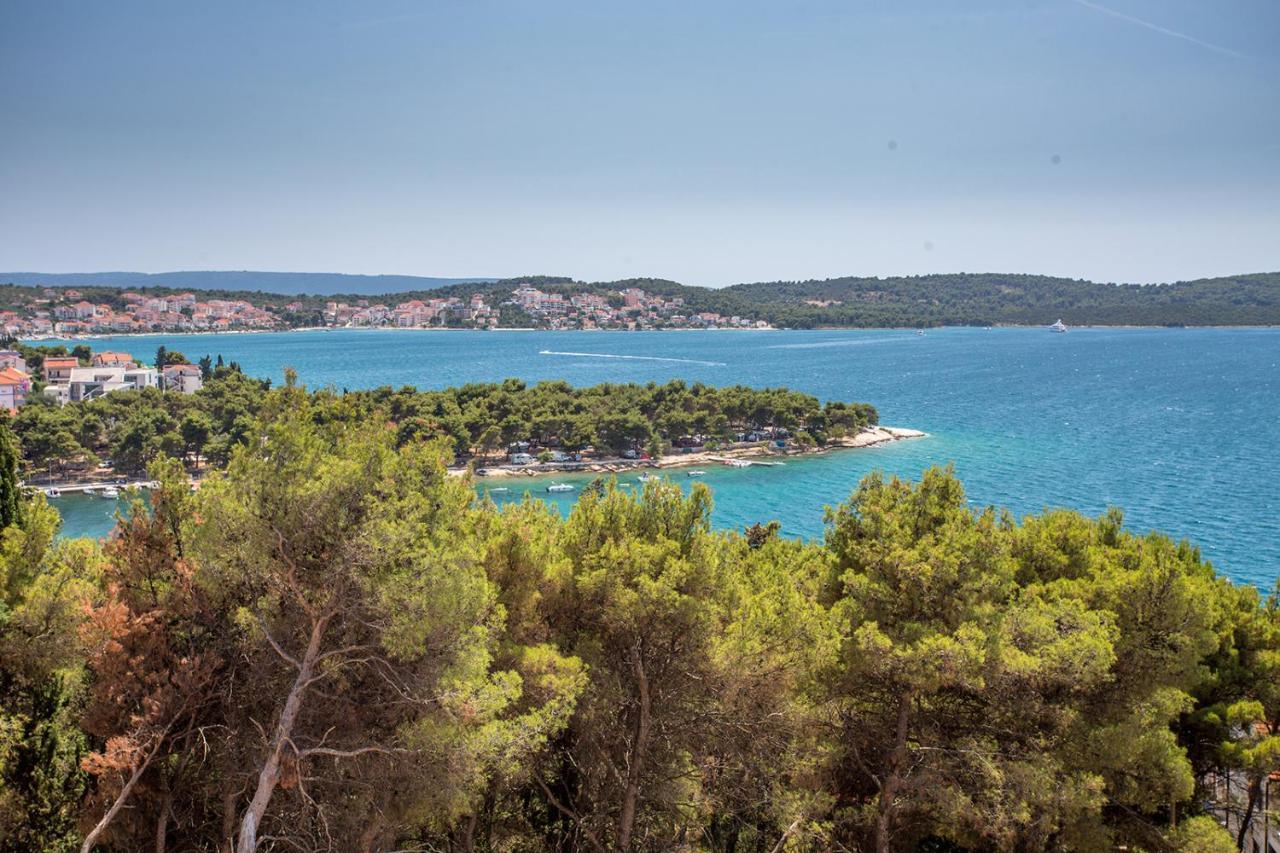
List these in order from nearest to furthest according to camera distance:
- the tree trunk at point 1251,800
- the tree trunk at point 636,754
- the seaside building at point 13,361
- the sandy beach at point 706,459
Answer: the tree trunk at point 636,754 → the tree trunk at point 1251,800 → the sandy beach at point 706,459 → the seaside building at point 13,361

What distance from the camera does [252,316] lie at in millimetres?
182250

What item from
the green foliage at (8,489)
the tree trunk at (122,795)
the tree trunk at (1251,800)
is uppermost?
the green foliage at (8,489)

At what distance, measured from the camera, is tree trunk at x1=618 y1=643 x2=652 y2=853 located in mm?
7520

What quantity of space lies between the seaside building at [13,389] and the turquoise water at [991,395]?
656 inches

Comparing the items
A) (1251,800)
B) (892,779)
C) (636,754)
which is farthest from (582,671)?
(1251,800)

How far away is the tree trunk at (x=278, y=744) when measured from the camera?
5242 millimetres

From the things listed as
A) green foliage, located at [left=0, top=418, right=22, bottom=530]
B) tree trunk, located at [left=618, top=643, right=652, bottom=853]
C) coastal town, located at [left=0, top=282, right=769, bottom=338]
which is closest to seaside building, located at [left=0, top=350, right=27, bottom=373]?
green foliage, located at [left=0, top=418, right=22, bottom=530]

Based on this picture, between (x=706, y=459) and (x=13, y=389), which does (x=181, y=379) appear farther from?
(x=706, y=459)

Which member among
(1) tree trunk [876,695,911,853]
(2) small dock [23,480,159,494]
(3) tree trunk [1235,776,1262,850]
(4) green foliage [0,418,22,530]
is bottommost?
(2) small dock [23,480,159,494]

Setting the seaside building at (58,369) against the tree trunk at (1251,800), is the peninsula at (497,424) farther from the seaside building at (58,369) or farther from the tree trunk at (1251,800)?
the tree trunk at (1251,800)

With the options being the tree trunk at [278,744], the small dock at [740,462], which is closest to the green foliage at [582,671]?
the tree trunk at [278,744]

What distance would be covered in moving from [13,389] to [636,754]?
2101 inches

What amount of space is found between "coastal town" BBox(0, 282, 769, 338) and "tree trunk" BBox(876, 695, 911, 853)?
153 metres

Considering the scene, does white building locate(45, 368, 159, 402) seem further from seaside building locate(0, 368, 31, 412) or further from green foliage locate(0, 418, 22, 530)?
green foliage locate(0, 418, 22, 530)
